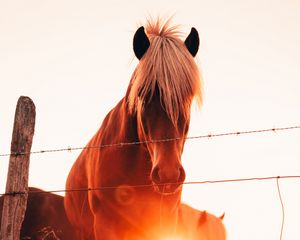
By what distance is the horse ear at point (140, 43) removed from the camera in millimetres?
4887

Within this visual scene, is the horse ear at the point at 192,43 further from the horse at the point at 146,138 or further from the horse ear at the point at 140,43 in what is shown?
the horse ear at the point at 140,43

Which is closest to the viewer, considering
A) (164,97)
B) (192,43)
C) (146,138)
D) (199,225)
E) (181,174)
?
(181,174)

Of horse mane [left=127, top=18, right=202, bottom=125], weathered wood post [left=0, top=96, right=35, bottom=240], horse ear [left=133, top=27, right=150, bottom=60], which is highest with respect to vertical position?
horse ear [left=133, top=27, right=150, bottom=60]

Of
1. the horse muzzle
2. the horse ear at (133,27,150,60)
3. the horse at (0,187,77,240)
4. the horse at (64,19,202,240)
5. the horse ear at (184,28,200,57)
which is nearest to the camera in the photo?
the horse muzzle

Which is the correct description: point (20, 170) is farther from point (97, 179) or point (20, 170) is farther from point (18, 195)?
point (97, 179)

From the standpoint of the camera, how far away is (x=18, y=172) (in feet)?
12.3

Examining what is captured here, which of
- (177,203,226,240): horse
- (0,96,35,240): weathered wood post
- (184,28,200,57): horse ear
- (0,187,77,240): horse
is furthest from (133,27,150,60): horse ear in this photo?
(0,187,77,240): horse

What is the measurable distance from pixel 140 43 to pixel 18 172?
6.55 feet

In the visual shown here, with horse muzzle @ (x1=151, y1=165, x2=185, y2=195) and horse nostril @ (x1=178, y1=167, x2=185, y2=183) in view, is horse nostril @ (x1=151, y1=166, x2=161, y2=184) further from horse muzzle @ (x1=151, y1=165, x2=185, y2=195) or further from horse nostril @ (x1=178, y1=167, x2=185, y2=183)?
horse nostril @ (x1=178, y1=167, x2=185, y2=183)

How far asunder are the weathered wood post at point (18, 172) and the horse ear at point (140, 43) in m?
1.43

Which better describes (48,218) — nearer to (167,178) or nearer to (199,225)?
(199,225)

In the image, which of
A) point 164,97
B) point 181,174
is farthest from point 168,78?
point 181,174

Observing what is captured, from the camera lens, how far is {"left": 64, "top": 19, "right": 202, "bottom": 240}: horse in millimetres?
4277

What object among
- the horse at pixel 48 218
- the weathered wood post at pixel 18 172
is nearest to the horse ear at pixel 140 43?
the weathered wood post at pixel 18 172
